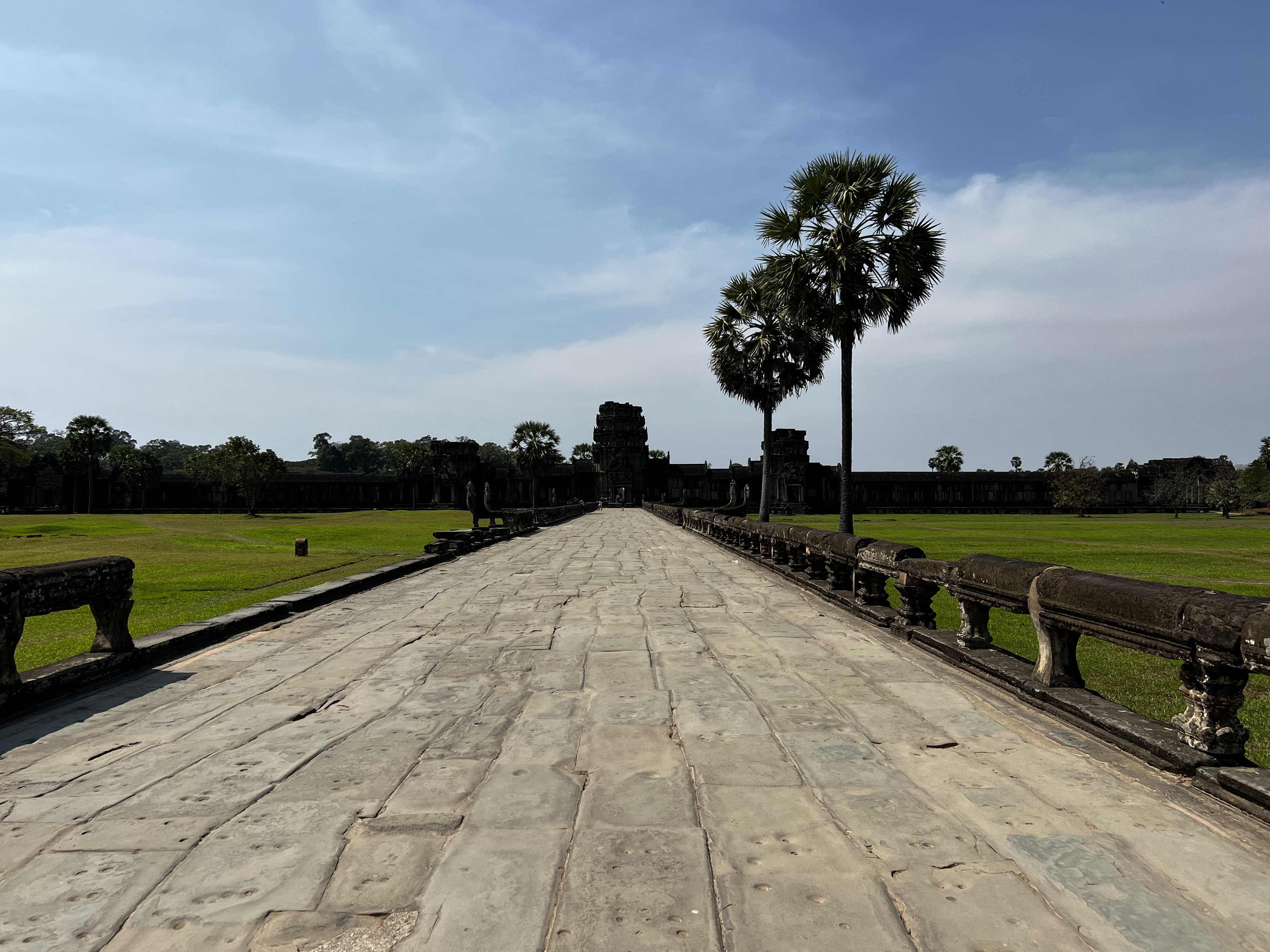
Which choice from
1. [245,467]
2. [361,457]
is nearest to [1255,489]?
[245,467]

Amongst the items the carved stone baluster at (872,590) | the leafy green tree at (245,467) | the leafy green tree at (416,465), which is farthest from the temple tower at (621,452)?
the carved stone baluster at (872,590)

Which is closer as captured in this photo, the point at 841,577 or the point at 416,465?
the point at 841,577

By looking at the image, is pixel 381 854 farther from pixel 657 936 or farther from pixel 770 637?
pixel 770 637

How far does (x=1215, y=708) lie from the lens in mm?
3404

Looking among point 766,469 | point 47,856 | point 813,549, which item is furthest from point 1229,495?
point 47,856

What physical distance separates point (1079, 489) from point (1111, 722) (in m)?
74.3

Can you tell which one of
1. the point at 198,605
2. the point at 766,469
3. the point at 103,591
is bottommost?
the point at 198,605

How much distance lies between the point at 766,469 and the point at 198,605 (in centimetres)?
1869

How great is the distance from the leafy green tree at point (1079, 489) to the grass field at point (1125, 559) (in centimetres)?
1074

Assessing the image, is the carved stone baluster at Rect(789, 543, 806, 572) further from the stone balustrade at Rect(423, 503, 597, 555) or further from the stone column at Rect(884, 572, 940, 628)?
the stone balustrade at Rect(423, 503, 597, 555)

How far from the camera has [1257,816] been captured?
2.97 m

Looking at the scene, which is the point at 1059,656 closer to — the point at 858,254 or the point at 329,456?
the point at 858,254

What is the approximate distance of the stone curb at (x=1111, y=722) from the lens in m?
3.10

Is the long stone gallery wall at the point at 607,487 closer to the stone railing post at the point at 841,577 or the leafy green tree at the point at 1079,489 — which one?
the leafy green tree at the point at 1079,489
